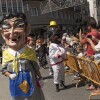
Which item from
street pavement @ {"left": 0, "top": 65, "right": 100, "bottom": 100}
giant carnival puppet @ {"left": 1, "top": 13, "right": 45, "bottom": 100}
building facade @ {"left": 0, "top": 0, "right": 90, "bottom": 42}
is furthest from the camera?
building facade @ {"left": 0, "top": 0, "right": 90, "bottom": 42}

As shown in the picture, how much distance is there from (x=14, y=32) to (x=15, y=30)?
45 millimetres

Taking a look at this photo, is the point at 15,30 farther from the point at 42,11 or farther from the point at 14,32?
the point at 42,11

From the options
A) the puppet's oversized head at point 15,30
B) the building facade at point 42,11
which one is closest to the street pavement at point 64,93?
the puppet's oversized head at point 15,30

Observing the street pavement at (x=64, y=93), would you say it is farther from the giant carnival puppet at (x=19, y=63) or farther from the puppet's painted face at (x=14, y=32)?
the puppet's painted face at (x=14, y=32)

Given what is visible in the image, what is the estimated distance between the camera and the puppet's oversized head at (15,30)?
16.9ft

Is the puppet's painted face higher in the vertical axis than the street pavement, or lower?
higher

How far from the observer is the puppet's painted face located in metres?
5.14

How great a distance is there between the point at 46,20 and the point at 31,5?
11.1 ft

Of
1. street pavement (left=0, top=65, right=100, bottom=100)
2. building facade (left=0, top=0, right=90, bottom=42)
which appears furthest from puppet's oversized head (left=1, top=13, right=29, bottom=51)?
building facade (left=0, top=0, right=90, bottom=42)

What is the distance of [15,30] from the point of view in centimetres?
518

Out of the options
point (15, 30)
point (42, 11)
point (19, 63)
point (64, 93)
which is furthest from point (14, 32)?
point (42, 11)

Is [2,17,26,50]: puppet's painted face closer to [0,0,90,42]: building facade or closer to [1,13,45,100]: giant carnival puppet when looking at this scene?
[1,13,45,100]: giant carnival puppet

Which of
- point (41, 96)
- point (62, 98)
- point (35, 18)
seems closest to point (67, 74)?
point (62, 98)

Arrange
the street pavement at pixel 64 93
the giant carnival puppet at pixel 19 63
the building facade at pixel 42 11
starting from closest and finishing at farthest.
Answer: the giant carnival puppet at pixel 19 63
the street pavement at pixel 64 93
the building facade at pixel 42 11
